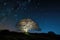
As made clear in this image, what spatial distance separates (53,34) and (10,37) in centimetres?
156

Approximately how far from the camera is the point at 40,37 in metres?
7.56

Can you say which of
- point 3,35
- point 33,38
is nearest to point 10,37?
point 3,35

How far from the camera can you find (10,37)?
7.29 metres

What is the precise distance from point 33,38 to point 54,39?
0.83m

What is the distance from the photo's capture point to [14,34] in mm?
7559

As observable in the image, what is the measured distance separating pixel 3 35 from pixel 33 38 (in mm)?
1115

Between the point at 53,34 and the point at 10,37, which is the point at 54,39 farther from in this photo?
the point at 10,37

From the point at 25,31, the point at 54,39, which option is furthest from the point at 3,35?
the point at 54,39

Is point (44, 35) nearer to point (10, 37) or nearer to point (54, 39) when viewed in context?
point (54, 39)

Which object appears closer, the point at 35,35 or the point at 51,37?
the point at 51,37

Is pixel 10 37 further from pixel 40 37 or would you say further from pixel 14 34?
pixel 40 37

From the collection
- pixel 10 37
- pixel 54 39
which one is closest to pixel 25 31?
pixel 10 37

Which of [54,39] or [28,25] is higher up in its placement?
[28,25]

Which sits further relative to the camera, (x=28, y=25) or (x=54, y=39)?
(x=28, y=25)
